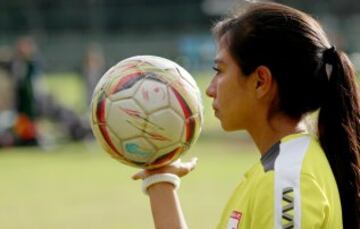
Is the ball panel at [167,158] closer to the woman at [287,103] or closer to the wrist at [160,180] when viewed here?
the wrist at [160,180]

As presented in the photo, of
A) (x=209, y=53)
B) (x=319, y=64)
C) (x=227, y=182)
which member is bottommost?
(x=319, y=64)

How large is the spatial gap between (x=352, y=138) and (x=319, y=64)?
246 mm

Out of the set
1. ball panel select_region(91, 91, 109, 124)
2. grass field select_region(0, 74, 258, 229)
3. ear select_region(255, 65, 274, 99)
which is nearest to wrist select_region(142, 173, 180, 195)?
ball panel select_region(91, 91, 109, 124)

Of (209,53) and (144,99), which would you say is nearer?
(144,99)

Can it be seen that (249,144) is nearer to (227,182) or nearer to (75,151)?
(75,151)

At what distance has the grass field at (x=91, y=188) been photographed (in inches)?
400

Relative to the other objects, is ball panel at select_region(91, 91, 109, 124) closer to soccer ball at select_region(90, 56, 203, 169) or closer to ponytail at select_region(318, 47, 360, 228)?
soccer ball at select_region(90, 56, 203, 169)

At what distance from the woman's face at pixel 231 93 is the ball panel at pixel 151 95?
0.83 feet

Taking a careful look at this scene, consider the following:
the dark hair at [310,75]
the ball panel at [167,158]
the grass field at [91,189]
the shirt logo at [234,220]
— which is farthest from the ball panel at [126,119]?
the grass field at [91,189]

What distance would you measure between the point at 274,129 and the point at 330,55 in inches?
11.0

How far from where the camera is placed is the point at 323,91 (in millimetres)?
3064

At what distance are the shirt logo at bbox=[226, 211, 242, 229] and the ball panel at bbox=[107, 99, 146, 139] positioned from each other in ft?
1.80

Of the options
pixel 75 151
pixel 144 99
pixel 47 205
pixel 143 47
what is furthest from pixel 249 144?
pixel 143 47

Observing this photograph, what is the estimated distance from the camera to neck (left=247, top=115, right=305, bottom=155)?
10.1ft
